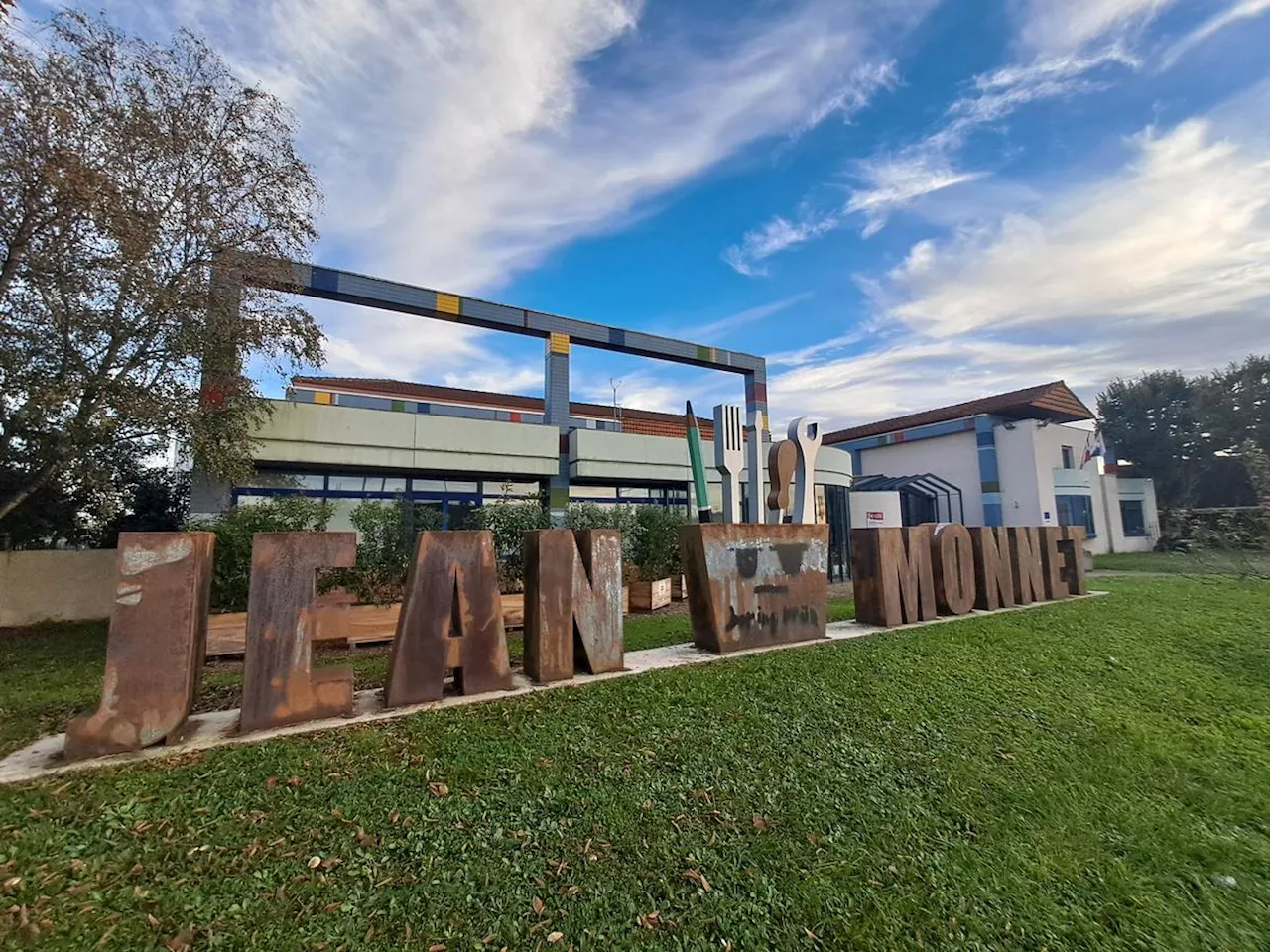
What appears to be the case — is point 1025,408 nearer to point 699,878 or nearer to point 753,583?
point 753,583

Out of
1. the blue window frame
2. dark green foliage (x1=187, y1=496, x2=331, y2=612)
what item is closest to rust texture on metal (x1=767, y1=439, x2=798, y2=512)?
dark green foliage (x1=187, y1=496, x2=331, y2=612)

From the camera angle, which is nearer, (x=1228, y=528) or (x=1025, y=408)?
(x=1228, y=528)

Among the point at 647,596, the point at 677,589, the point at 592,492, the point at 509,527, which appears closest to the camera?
the point at 509,527

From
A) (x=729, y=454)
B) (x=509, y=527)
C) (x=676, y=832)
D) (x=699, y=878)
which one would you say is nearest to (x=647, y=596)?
(x=509, y=527)

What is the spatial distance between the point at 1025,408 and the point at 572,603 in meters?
23.5

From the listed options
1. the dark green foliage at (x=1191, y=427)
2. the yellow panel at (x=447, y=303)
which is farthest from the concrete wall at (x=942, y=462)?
the yellow panel at (x=447, y=303)

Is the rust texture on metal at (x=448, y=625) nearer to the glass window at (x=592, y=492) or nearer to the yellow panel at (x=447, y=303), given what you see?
the glass window at (x=592, y=492)

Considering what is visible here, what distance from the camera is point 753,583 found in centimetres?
591

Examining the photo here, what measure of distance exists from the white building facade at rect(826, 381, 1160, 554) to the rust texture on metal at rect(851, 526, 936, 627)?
15.2 meters

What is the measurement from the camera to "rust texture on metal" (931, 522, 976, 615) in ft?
24.9

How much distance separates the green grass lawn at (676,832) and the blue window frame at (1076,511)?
20567 mm

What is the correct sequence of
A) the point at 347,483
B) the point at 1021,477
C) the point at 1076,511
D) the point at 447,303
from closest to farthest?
the point at 347,483
the point at 447,303
the point at 1021,477
the point at 1076,511

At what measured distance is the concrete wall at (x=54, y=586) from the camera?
27.8 feet

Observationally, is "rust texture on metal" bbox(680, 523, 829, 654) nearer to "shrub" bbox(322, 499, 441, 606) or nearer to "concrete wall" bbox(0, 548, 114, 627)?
"shrub" bbox(322, 499, 441, 606)
